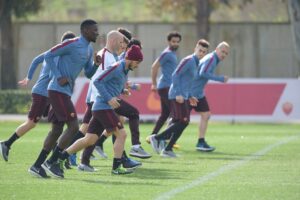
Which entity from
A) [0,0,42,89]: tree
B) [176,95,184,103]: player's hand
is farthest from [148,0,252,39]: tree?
[176,95,184,103]: player's hand

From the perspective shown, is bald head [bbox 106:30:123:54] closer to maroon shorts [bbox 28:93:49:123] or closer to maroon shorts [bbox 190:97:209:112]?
maroon shorts [bbox 28:93:49:123]

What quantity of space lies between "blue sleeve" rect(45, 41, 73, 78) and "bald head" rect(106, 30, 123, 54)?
37.3 inches

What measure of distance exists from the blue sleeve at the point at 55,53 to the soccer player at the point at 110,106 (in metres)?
0.57

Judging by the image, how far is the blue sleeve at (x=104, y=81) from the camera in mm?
13508

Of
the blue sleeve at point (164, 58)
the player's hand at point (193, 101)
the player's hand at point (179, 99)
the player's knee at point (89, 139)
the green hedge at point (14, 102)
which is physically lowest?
the green hedge at point (14, 102)

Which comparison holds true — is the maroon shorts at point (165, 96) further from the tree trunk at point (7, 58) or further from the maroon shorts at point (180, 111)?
the tree trunk at point (7, 58)

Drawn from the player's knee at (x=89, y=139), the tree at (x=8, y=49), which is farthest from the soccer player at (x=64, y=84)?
the tree at (x=8, y=49)

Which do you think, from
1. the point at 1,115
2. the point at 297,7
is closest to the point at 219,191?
the point at 1,115

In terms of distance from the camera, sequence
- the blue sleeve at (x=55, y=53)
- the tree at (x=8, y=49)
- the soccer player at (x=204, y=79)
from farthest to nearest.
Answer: the tree at (x=8, y=49), the soccer player at (x=204, y=79), the blue sleeve at (x=55, y=53)

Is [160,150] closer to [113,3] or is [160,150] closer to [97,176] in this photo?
[97,176]

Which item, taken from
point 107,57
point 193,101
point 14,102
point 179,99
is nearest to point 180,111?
point 179,99

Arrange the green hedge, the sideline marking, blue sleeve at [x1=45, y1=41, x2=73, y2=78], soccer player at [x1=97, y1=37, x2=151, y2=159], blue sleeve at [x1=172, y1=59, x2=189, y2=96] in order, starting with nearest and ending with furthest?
the sideline marking
blue sleeve at [x1=45, y1=41, x2=73, y2=78]
soccer player at [x1=97, y1=37, x2=151, y2=159]
blue sleeve at [x1=172, y1=59, x2=189, y2=96]
the green hedge

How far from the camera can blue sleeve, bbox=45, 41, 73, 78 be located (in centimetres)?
1365

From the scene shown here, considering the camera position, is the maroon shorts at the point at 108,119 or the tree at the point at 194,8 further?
the tree at the point at 194,8
